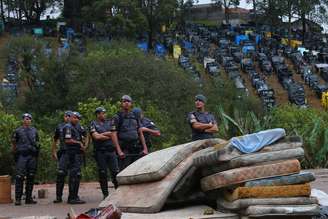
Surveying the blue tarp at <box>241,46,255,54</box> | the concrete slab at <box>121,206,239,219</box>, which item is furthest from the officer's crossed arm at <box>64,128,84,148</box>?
the blue tarp at <box>241,46,255,54</box>

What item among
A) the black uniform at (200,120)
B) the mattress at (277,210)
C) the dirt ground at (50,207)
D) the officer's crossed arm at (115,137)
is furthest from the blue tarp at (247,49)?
the mattress at (277,210)

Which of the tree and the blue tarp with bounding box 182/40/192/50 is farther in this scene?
the tree

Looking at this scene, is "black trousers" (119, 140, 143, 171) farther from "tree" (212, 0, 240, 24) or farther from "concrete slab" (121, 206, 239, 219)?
"tree" (212, 0, 240, 24)

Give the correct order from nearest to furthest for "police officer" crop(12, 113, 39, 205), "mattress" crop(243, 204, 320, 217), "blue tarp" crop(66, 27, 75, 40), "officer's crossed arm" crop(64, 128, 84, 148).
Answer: "mattress" crop(243, 204, 320, 217) < "officer's crossed arm" crop(64, 128, 84, 148) < "police officer" crop(12, 113, 39, 205) < "blue tarp" crop(66, 27, 75, 40)

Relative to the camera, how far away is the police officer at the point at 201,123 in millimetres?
10961

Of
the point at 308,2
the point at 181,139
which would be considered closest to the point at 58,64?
the point at 181,139

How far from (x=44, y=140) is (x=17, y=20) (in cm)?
4604

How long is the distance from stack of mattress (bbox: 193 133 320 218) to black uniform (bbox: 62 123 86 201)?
352cm

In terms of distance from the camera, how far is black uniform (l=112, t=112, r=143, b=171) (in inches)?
443

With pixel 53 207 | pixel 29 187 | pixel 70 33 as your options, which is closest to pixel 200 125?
pixel 53 207

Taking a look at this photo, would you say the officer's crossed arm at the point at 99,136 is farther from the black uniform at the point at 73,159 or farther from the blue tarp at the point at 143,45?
the blue tarp at the point at 143,45

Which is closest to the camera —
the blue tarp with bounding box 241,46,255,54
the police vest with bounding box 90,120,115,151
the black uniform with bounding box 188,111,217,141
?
the black uniform with bounding box 188,111,217,141

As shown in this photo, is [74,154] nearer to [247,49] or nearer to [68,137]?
[68,137]

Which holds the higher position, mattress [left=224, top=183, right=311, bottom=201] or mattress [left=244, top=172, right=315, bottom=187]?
mattress [left=244, top=172, right=315, bottom=187]
